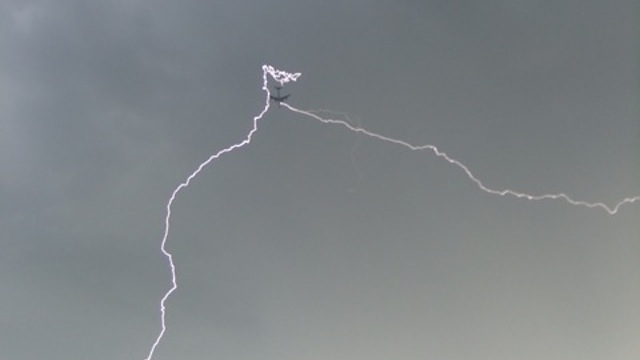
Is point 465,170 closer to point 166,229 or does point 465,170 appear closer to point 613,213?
point 613,213

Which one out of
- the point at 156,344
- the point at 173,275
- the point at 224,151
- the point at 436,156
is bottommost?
the point at 156,344

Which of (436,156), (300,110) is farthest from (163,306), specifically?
(436,156)

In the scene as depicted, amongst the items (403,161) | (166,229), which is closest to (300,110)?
(403,161)

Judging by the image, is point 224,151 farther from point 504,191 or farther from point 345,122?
point 504,191

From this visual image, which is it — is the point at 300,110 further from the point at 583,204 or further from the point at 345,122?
the point at 583,204

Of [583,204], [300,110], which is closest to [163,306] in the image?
[300,110]

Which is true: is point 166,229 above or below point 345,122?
below

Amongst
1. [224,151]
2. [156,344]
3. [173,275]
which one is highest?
[224,151]
